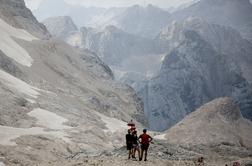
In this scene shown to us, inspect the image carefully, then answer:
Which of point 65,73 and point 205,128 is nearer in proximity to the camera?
point 205,128

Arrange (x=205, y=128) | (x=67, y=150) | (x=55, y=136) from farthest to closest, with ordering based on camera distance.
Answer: (x=205, y=128) < (x=55, y=136) < (x=67, y=150)

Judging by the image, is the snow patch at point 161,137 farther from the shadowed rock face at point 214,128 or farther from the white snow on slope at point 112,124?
the white snow on slope at point 112,124

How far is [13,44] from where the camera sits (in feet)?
353

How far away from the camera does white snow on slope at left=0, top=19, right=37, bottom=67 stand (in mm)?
99875

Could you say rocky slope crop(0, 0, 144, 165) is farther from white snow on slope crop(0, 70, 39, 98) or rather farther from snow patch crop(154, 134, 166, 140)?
snow patch crop(154, 134, 166, 140)

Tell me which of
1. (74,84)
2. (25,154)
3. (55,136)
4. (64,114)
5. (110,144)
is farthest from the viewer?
(74,84)

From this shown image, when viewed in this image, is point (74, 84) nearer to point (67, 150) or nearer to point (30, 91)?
point (30, 91)

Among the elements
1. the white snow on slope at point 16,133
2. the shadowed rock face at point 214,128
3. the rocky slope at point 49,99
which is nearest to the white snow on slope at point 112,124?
the rocky slope at point 49,99

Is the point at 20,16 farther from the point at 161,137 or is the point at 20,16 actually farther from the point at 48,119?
the point at 48,119

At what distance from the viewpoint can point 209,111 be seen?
363ft

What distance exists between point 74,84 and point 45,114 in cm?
4009

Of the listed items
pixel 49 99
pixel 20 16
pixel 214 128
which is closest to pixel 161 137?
pixel 214 128

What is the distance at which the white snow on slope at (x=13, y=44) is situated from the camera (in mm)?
99875

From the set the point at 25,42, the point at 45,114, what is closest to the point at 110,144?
the point at 45,114
